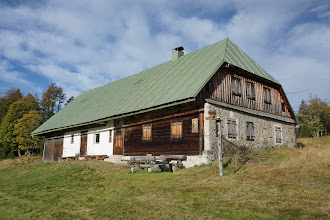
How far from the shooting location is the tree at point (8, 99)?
47.0m

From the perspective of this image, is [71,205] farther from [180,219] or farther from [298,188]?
[298,188]

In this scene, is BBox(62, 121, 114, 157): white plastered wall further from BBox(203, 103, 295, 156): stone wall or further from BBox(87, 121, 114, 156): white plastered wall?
BBox(203, 103, 295, 156): stone wall

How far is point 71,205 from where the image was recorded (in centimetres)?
744

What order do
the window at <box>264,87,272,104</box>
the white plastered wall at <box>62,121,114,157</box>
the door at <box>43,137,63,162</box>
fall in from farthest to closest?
the door at <box>43,137,63,162</box> < the white plastered wall at <box>62,121,114,157</box> < the window at <box>264,87,272,104</box>

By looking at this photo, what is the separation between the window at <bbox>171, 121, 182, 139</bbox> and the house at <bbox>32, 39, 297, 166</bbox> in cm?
6

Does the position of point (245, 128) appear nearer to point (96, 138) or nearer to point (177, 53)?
point (177, 53)

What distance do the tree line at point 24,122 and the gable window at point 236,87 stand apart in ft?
82.6

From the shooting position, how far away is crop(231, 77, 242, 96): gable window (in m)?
15.9

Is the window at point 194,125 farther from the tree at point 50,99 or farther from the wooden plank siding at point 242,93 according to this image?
the tree at point 50,99

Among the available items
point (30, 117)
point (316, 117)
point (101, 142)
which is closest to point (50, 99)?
point (30, 117)

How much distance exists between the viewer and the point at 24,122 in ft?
120

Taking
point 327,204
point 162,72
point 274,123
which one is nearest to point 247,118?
point 274,123

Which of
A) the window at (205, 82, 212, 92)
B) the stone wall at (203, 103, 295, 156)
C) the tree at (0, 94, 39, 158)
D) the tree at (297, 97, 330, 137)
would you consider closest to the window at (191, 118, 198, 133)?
the stone wall at (203, 103, 295, 156)

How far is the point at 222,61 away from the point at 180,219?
439 inches
